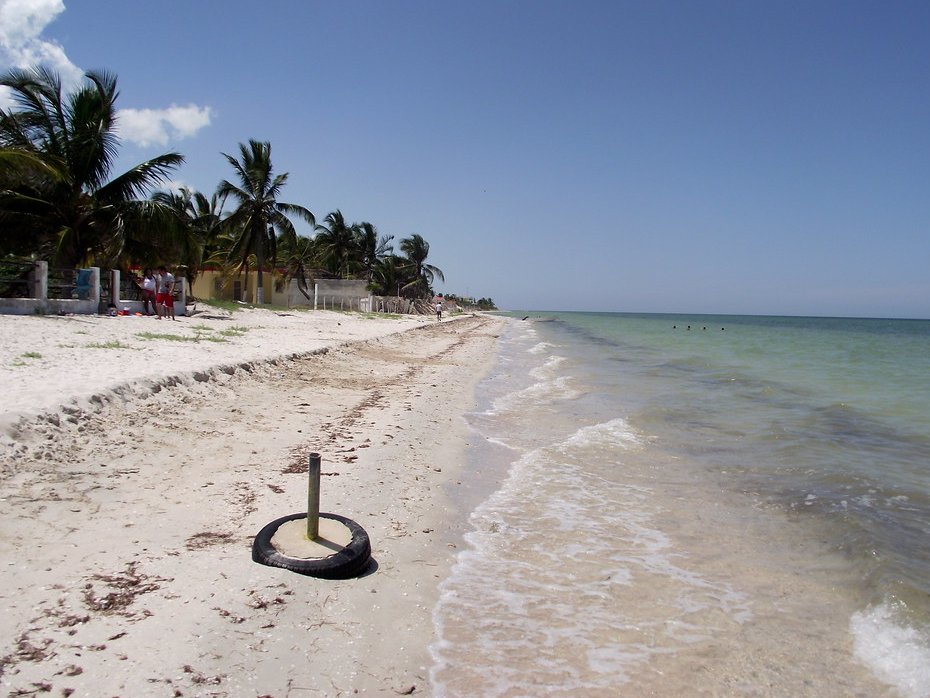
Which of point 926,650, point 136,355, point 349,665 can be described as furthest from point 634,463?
point 136,355

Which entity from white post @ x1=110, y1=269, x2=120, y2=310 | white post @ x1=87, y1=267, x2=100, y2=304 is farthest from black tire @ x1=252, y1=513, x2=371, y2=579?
white post @ x1=110, y1=269, x2=120, y2=310

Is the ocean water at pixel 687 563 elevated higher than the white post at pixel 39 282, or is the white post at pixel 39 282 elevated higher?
the white post at pixel 39 282

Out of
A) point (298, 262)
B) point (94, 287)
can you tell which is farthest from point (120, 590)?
point (298, 262)

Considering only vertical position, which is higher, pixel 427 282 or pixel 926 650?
pixel 427 282

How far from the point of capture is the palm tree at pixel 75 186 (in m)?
17.2

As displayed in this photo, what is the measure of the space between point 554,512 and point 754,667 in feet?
7.19

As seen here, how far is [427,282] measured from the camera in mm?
64500

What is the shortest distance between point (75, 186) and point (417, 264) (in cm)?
4345

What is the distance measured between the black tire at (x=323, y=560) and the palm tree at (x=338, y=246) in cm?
4921

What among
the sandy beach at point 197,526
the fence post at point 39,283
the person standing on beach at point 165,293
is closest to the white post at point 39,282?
the fence post at point 39,283

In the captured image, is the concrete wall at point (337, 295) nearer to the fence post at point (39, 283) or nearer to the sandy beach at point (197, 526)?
the fence post at point (39, 283)

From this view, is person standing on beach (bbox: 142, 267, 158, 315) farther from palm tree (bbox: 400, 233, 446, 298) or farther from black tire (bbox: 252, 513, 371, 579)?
palm tree (bbox: 400, 233, 446, 298)

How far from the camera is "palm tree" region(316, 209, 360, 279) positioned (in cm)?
5122

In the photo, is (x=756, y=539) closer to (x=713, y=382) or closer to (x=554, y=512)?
(x=554, y=512)
